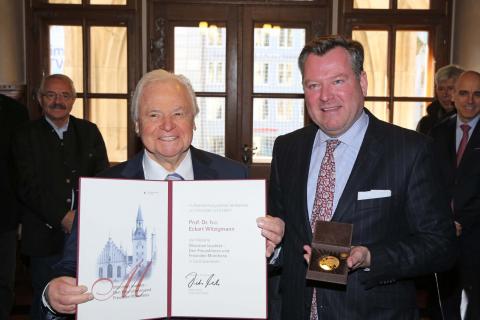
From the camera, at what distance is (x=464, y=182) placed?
3541 millimetres

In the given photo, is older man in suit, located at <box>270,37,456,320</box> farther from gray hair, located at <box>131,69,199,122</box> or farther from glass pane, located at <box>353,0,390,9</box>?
glass pane, located at <box>353,0,390,9</box>

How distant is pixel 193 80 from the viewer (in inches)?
205

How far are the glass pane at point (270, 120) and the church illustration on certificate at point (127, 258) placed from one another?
3.80 m

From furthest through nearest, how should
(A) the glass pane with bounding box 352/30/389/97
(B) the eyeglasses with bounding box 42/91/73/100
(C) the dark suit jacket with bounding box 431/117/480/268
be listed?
(A) the glass pane with bounding box 352/30/389/97 < (B) the eyeglasses with bounding box 42/91/73/100 < (C) the dark suit jacket with bounding box 431/117/480/268

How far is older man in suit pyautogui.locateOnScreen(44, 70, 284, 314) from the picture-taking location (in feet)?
5.36

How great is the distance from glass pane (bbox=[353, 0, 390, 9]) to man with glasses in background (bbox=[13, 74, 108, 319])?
2.99 m

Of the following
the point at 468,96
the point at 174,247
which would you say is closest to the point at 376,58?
the point at 468,96

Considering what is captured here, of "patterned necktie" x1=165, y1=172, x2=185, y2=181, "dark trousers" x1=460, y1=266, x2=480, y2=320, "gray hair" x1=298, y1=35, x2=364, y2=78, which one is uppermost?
"gray hair" x1=298, y1=35, x2=364, y2=78

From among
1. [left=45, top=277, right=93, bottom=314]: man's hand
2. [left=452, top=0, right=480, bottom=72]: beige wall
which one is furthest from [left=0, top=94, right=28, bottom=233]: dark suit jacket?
[left=452, top=0, right=480, bottom=72]: beige wall

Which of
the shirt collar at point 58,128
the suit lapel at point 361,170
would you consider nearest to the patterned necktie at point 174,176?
the suit lapel at point 361,170

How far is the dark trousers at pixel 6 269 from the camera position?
3461 mm

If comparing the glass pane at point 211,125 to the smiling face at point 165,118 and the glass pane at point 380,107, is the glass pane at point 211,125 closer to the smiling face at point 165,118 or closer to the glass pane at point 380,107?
the glass pane at point 380,107

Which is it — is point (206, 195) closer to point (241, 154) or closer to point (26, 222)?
point (26, 222)

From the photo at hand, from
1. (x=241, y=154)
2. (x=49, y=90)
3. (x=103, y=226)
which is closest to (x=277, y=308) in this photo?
(x=103, y=226)
